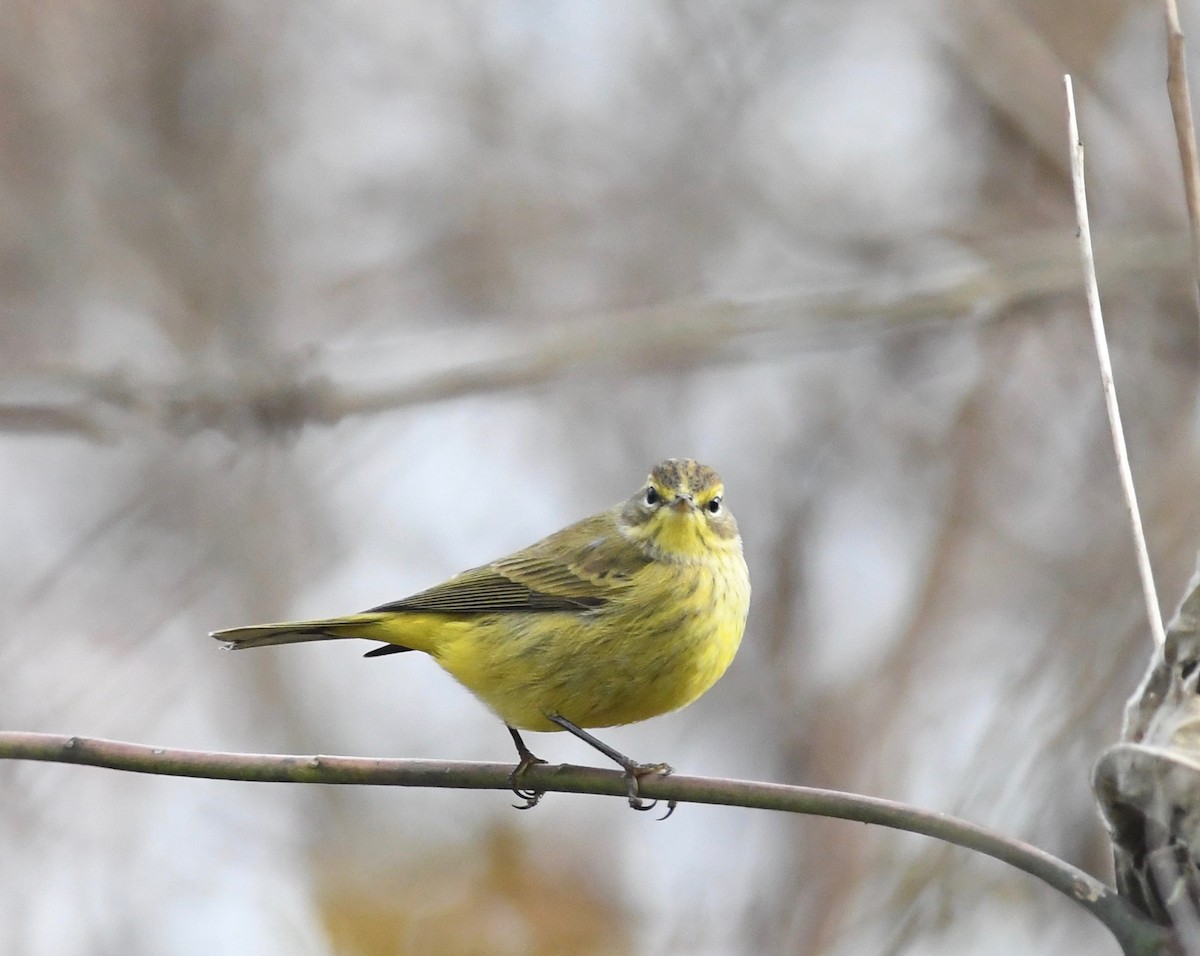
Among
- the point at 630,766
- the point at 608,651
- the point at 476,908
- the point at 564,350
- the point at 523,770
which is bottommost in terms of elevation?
the point at 476,908

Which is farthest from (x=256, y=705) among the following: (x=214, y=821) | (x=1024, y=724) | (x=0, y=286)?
(x=1024, y=724)

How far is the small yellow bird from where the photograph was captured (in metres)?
4.05

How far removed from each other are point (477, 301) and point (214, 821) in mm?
3224

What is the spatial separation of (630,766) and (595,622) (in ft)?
2.81

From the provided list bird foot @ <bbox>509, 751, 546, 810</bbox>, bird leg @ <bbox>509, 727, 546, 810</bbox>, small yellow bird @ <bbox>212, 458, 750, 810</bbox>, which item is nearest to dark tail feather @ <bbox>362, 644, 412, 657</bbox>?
small yellow bird @ <bbox>212, 458, 750, 810</bbox>

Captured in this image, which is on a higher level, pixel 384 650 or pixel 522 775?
pixel 384 650

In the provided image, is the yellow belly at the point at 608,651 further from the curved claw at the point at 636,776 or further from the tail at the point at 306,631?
the curved claw at the point at 636,776

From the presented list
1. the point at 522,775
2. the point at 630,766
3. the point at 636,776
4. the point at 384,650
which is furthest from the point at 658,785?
the point at 384,650

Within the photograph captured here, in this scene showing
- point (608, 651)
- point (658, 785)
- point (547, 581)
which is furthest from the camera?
point (547, 581)

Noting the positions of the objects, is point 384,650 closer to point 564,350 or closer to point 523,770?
point 523,770

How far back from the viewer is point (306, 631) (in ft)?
13.7

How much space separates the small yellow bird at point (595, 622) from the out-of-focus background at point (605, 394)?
31.6 inches

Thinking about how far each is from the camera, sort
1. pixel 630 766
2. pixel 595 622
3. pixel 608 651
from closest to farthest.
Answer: pixel 630 766
pixel 608 651
pixel 595 622

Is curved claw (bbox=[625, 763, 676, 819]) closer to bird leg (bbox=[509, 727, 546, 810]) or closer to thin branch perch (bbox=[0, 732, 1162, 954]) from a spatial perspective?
thin branch perch (bbox=[0, 732, 1162, 954])
